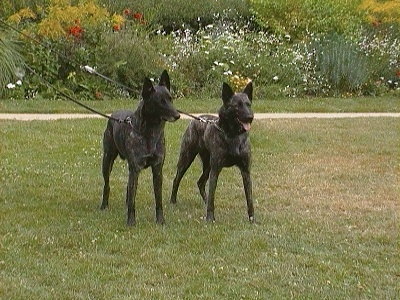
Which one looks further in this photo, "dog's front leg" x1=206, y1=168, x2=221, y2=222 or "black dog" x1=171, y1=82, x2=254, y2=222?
"dog's front leg" x1=206, y1=168, x2=221, y2=222

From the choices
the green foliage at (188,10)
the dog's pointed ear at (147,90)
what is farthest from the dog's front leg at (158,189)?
the green foliage at (188,10)

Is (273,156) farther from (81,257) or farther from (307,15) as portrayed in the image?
(307,15)

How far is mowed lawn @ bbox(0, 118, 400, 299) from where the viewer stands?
5828mm

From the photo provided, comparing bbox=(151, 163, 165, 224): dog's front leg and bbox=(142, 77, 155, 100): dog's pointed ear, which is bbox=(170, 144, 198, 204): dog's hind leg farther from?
bbox=(142, 77, 155, 100): dog's pointed ear

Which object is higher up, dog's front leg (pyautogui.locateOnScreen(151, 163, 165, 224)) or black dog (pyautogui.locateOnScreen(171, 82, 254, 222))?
black dog (pyautogui.locateOnScreen(171, 82, 254, 222))

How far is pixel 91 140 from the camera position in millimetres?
11609

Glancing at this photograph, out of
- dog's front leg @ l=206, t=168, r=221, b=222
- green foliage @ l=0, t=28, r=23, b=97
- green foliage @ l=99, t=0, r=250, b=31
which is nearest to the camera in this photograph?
dog's front leg @ l=206, t=168, r=221, b=222

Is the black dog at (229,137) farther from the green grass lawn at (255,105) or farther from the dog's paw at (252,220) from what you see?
the green grass lawn at (255,105)

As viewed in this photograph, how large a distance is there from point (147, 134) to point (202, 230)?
3.41 feet

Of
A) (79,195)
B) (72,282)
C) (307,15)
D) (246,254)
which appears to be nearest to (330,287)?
(246,254)

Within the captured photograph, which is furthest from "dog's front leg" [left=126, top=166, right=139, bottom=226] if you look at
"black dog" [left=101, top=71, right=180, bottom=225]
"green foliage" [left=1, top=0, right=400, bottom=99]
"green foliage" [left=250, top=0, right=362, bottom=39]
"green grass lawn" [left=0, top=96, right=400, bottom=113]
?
"green foliage" [left=250, top=0, right=362, bottom=39]

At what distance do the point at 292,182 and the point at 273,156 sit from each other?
1.61m

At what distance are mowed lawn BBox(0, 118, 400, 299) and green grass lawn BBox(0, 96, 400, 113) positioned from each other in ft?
8.05

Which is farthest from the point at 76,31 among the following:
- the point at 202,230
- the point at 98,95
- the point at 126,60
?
the point at 202,230
